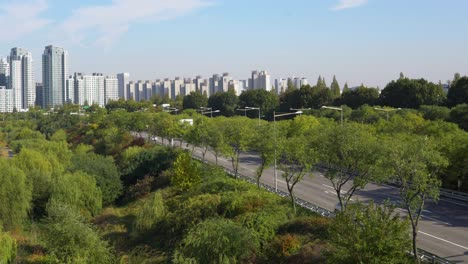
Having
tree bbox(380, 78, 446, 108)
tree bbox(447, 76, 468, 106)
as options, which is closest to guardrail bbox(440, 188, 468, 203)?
tree bbox(447, 76, 468, 106)

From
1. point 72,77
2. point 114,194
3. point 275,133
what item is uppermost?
point 72,77

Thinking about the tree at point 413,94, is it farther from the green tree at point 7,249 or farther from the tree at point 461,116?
the green tree at point 7,249

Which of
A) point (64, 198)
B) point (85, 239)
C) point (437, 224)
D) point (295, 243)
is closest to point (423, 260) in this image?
point (295, 243)

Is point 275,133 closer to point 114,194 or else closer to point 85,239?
point 85,239

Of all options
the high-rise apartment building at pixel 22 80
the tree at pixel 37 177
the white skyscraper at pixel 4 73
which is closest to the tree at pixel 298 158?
the tree at pixel 37 177

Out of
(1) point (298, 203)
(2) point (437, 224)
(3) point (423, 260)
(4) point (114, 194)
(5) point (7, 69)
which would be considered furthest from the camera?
(5) point (7, 69)

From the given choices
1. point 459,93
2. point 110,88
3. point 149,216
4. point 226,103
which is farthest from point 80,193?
point 110,88
